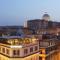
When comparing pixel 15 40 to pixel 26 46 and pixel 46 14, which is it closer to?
pixel 26 46

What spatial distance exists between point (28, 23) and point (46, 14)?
11.8 meters

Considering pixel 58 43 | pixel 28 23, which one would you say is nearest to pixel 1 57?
pixel 58 43

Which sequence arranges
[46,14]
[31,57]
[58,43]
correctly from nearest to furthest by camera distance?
1. [31,57]
2. [58,43]
3. [46,14]

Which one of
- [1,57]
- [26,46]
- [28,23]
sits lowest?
[1,57]

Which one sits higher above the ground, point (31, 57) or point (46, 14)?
point (46, 14)

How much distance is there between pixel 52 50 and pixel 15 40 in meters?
5.87

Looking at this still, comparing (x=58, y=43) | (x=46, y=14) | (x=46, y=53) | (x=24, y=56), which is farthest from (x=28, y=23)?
(x=24, y=56)

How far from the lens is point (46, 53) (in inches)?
954

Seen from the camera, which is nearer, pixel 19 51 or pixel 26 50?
pixel 19 51

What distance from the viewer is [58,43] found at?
2905 cm

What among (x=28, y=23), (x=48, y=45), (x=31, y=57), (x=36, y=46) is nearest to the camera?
(x=31, y=57)

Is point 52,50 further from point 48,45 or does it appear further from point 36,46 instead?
point 36,46

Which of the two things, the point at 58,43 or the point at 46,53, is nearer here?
the point at 46,53

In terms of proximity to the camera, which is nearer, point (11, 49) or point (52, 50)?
point (11, 49)
